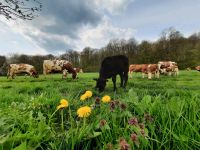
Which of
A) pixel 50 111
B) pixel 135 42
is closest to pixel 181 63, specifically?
pixel 135 42

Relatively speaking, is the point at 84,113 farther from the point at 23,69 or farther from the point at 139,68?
the point at 23,69

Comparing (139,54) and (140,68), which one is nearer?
(140,68)

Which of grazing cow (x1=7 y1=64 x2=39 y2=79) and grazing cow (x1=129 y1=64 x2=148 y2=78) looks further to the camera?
grazing cow (x1=7 y1=64 x2=39 y2=79)

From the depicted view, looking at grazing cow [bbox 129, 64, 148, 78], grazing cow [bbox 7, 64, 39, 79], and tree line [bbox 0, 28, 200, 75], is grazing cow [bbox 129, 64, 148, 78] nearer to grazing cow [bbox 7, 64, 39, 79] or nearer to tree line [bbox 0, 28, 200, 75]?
grazing cow [bbox 7, 64, 39, 79]

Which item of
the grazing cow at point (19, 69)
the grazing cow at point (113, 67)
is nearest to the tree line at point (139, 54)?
the grazing cow at point (19, 69)

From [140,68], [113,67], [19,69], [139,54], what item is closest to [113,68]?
[113,67]

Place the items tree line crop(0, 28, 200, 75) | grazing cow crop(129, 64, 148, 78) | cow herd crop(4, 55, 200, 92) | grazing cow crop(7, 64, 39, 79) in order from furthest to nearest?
tree line crop(0, 28, 200, 75), grazing cow crop(7, 64, 39, 79), grazing cow crop(129, 64, 148, 78), cow herd crop(4, 55, 200, 92)

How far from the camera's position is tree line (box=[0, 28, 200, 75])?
6894cm

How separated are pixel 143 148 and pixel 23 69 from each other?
118 ft

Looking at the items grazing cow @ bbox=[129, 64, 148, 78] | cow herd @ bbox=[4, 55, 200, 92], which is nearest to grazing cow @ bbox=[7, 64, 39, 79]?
cow herd @ bbox=[4, 55, 200, 92]

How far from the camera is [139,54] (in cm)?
7075

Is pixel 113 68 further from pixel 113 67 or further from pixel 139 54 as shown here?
pixel 139 54

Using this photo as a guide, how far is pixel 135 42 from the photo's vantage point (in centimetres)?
10106

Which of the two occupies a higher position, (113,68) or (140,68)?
(113,68)
